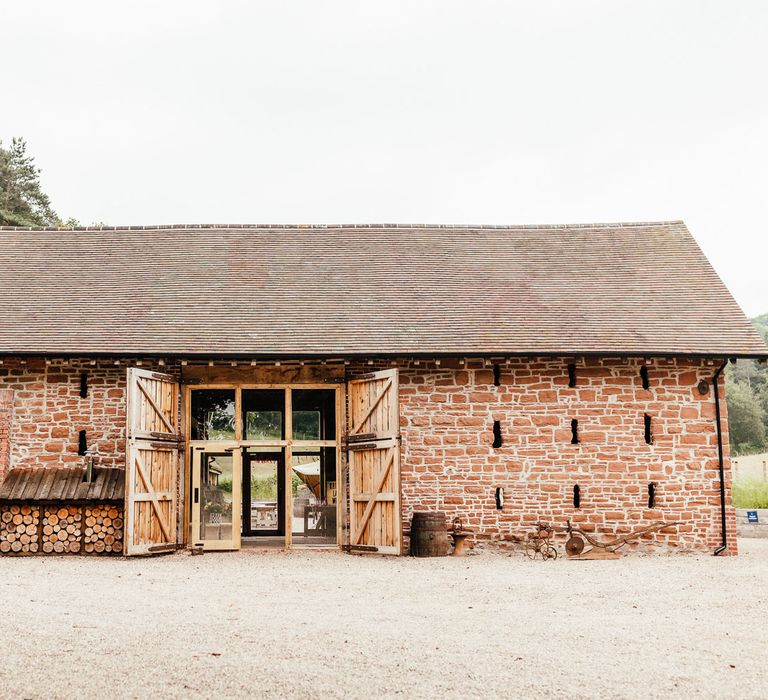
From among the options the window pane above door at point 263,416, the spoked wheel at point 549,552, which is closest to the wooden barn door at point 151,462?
the window pane above door at point 263,416

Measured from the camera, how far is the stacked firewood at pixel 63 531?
44.5 feet

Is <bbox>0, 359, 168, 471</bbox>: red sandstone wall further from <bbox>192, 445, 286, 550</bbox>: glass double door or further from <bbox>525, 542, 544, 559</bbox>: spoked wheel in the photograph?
<bbox>525, 542, 544, 559</bbox>: spoked wheel

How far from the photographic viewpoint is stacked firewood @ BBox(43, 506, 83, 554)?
13.6 metres

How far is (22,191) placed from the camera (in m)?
40.0

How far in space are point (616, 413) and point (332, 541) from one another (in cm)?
581

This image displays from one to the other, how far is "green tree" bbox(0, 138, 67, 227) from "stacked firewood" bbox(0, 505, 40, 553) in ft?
91.9

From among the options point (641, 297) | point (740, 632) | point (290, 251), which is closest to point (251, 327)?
point (290, 251)

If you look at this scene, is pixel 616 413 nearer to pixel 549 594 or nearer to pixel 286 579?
pixel 549 594

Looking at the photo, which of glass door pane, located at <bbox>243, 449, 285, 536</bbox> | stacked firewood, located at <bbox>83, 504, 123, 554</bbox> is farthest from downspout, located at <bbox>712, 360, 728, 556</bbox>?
stacked firewood, located at <bbox>83, 504, 123, 554</bbox>

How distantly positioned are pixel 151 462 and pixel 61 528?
70.9 inches

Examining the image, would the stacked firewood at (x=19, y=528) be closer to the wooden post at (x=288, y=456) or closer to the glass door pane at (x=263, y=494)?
the wooden post at (x=288, y=456)

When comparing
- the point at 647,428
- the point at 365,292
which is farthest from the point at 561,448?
the point at 365,292

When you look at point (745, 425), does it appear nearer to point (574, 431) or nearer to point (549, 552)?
point (574, 431)

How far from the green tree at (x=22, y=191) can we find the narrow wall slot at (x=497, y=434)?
30.2 m
